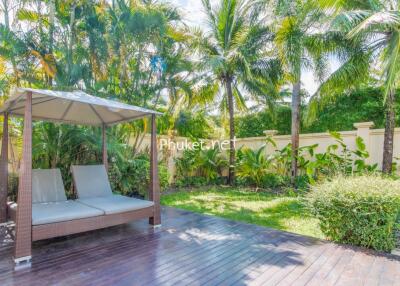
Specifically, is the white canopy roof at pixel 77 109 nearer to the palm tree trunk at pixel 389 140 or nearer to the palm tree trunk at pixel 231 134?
the palm tree trunk at pixel 231 134

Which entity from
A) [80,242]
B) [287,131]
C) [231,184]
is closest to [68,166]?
[80,242]

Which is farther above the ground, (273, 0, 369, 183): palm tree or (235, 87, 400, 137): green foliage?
(273, 0, 369, 183): palm tree

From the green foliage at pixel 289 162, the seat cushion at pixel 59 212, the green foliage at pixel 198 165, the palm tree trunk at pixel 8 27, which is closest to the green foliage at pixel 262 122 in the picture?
the green foliage at pixel 289 162

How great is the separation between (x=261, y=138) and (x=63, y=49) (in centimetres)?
865

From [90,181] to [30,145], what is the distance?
231 centimetres

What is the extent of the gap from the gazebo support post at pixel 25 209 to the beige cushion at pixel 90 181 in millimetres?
1965

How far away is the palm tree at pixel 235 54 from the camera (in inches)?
379

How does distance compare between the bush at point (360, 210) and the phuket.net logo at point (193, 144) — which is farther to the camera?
the phuket.net logo at point (193, 144)

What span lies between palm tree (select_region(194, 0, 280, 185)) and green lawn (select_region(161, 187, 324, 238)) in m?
2.30

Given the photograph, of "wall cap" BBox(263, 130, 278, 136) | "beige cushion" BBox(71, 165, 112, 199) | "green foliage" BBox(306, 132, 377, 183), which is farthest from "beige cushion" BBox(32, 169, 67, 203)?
"wall cap" BBox(263, 130, 278, 136)

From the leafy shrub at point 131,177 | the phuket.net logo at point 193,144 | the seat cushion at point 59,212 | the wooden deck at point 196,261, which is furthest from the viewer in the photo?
the phuket.net logo at point 193,144

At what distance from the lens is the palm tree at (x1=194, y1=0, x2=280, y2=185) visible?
31.6 feet

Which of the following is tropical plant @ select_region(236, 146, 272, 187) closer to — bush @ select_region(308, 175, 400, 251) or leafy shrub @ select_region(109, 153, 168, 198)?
leafy shrub @ select_region(109, 153, 168, 198)

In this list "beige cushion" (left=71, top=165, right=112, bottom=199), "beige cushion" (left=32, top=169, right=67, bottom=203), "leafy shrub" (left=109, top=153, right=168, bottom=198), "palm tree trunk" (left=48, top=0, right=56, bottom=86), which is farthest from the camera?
"leafy shrub" (left=109, top=153, right=168, bottom=198)
